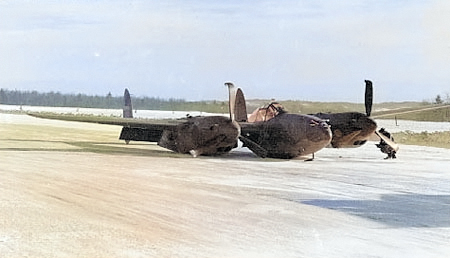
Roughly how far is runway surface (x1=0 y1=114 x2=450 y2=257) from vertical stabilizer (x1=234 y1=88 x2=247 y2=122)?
0.52m

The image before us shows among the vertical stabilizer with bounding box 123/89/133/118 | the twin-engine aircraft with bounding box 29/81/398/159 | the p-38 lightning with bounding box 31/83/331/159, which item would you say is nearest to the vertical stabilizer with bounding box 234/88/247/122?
the twin-engine aircraft with bounding box 29/81/398/159

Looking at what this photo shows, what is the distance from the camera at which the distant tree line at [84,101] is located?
273 centimetres

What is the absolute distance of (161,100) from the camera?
3.04 m

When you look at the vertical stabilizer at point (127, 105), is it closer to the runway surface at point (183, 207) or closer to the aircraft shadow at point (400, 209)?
the runway surface at point (183, 207)

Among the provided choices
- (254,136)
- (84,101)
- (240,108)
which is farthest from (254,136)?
(84,101)

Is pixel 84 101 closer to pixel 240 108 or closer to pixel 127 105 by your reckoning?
pixel 127 105

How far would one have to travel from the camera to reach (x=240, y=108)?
192 inches

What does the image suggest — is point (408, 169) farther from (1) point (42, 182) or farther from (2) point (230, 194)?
(1) point (42, 182)

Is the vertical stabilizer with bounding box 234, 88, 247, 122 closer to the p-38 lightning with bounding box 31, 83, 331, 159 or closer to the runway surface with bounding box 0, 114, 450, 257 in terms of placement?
the p-38 lightning with bounding box 31, 83, 331, 159

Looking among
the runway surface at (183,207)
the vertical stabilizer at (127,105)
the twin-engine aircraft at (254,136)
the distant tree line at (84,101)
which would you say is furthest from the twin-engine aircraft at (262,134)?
the distant tree line at (84,101)

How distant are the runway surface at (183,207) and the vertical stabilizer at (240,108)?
52 cm

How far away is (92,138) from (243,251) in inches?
87.2

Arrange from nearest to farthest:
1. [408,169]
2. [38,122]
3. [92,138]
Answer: [38,122]
[92,138]
[408,169]

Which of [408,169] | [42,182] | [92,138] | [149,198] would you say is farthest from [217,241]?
[408,169]
